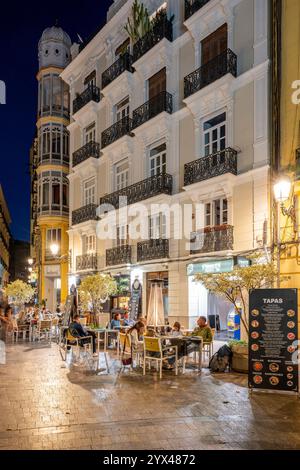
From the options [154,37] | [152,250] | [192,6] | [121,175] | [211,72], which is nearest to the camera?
[211,72]

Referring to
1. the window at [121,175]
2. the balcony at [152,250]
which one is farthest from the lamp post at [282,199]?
the window at [121,175]

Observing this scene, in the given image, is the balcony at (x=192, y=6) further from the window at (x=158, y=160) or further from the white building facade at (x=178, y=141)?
the window at (x=158, y=160)

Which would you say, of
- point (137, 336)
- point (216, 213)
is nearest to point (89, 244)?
point (216, 213)

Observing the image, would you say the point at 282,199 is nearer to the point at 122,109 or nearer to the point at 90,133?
the point at 122,109

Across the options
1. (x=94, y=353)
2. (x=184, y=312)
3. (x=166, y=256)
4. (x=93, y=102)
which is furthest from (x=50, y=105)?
(x=94, y=353)

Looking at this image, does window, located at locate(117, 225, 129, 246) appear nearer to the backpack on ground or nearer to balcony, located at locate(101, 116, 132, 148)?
balcony, located at locate(101, 116, 132, 148)

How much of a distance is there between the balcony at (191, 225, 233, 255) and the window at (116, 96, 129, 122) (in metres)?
8.78

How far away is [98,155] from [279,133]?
1237cm

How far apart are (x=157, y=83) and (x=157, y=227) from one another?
6719mm

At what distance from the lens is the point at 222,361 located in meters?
9.81

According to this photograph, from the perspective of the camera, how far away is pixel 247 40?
14.8 metres

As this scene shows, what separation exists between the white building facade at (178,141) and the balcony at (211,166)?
4cm
